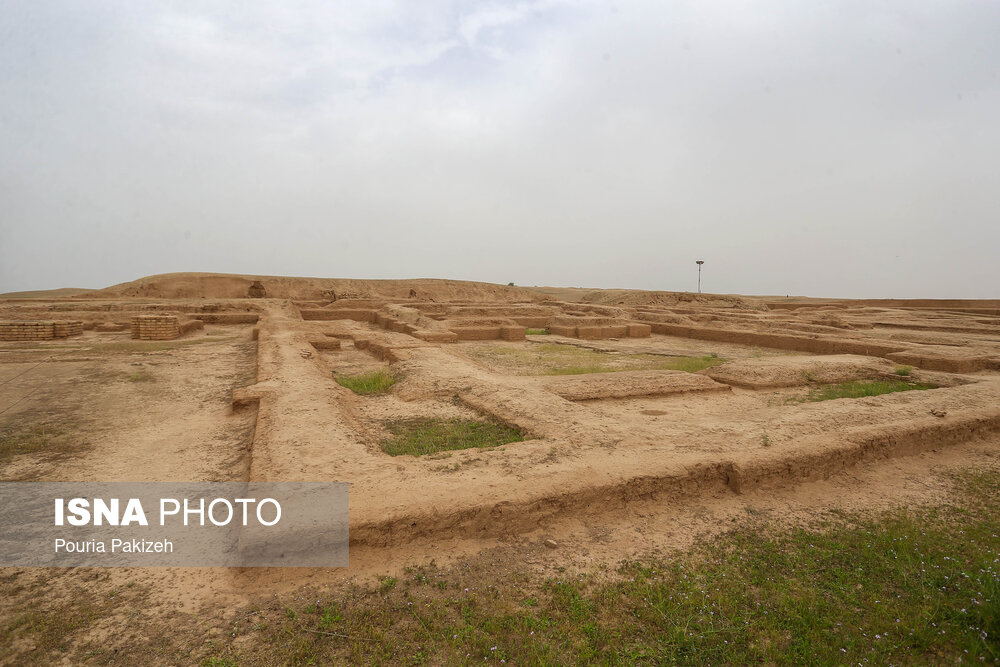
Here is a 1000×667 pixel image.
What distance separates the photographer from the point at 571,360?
9.69m

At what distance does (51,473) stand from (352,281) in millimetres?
28523

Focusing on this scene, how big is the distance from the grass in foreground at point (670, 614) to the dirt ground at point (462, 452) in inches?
→ 6.8

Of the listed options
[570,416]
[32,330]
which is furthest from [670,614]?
[32,330]

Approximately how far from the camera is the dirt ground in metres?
2.29

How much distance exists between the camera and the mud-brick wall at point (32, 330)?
10336 millimetres

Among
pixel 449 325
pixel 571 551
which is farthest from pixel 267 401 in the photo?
pixel 449 325

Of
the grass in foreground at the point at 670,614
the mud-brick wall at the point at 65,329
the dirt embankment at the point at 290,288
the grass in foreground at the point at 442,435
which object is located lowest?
the grass in foreground at the point at 670,614

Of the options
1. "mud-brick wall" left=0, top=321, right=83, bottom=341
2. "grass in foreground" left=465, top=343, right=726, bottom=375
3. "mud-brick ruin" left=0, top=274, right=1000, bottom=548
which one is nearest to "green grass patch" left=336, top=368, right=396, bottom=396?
"mud-brick ruin" left=0, top=274, right=1000, bottom=548

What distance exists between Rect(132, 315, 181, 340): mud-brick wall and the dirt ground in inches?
68.0

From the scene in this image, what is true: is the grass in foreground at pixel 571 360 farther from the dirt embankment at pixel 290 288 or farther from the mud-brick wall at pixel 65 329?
the dirt embankment at pixel 290 288

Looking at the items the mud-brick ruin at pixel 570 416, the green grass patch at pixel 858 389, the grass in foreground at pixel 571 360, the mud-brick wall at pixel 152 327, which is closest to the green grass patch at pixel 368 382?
the mud-brick ruin at pixel 570 416

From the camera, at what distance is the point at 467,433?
14.8ft

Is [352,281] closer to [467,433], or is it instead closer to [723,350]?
[723,350]

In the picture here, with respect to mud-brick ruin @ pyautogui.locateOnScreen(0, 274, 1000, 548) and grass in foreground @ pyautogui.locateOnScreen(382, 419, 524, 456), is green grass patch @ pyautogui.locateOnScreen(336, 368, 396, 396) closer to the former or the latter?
mud-brick ruin @ pyautogui.locateOnScreen(0, 274, 1000, 548)
